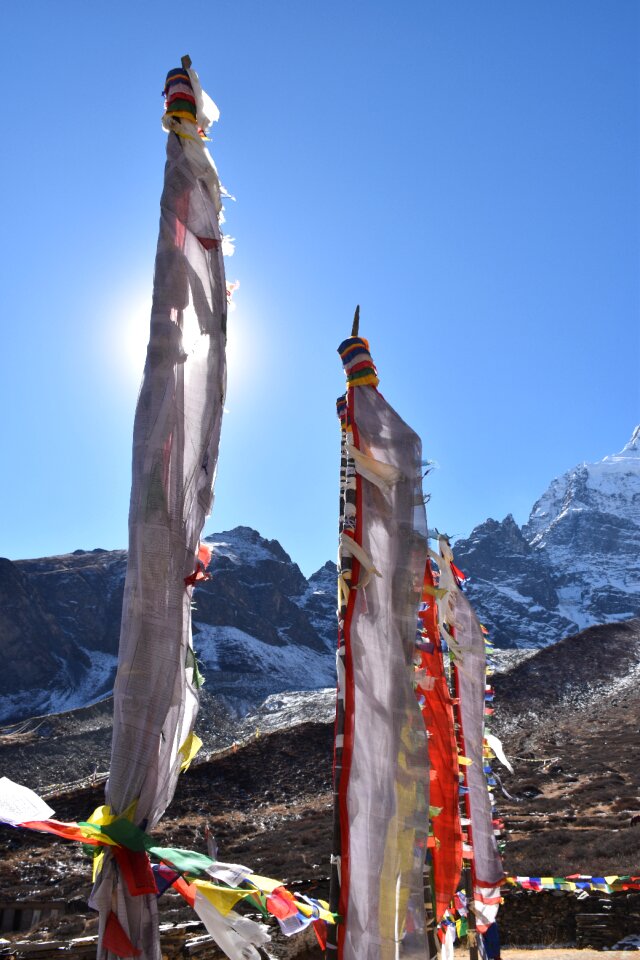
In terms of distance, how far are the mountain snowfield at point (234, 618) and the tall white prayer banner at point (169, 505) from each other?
56.9 m

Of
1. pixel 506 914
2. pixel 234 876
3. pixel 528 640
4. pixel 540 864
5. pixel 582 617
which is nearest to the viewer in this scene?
pixel 234 876

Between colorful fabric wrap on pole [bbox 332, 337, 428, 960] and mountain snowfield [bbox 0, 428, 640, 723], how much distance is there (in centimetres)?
5598

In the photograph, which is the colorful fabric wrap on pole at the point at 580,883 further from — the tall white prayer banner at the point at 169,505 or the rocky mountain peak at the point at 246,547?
the rocky mountain peak at the point at 246,547

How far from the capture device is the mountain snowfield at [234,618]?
80.2 meters

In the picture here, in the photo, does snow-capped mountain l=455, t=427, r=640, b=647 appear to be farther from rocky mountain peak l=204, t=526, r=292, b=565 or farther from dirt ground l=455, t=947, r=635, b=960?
dirt ground l=455, t=947, r=635, b=960

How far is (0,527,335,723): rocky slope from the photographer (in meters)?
78.8

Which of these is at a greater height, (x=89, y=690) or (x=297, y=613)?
(x=297, y=613)

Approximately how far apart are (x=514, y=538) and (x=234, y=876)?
658ft

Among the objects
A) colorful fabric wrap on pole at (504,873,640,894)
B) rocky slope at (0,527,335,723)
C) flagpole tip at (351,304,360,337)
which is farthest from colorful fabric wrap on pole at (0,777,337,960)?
rocky slope at (0,527,335,723)

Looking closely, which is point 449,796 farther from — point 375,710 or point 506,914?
point 506,914

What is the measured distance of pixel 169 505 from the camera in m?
3.27

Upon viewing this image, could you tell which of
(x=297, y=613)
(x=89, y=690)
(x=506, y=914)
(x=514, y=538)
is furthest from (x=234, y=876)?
(x=514, y=538)

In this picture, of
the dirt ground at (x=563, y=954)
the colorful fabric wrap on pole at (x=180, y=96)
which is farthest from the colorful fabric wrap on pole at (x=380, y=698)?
the dirt ground at (x=563, y=954)

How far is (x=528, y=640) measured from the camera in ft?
451
